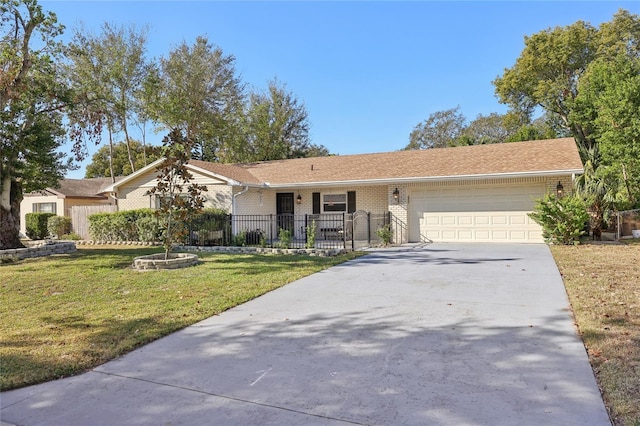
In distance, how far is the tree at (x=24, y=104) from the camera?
12.1m

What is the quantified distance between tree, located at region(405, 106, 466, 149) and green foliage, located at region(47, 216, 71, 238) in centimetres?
3313

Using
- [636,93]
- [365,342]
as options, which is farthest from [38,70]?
[636,93]

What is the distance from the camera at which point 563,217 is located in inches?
495

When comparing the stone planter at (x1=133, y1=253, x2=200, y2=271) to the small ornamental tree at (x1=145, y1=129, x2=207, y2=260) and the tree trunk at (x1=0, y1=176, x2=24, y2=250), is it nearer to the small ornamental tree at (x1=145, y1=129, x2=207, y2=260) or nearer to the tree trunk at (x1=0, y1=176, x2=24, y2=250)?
the small ornamental tree at (x1=145, y1=129, x2=207, y2=260)

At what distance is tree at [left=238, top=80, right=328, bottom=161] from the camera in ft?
106

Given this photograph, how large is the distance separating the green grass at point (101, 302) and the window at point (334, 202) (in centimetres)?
682

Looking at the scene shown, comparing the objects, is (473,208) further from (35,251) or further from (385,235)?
(35,251)

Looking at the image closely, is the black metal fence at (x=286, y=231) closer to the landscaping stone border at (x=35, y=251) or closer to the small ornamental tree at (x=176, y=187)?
the small ornamental tree at (x=176, y=187)

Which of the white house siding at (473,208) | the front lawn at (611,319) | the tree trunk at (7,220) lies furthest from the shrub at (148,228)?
the front lawn at (611,319)

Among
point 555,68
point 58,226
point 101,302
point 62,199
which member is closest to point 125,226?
point 58,226

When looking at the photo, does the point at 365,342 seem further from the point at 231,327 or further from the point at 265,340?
the point at 231,327

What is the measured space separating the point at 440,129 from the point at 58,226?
35351mm

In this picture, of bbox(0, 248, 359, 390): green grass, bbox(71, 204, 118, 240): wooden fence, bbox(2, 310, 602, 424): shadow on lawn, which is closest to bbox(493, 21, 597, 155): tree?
bbox(0, 248, 359, 390): green grass

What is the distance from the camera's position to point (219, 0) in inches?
447
